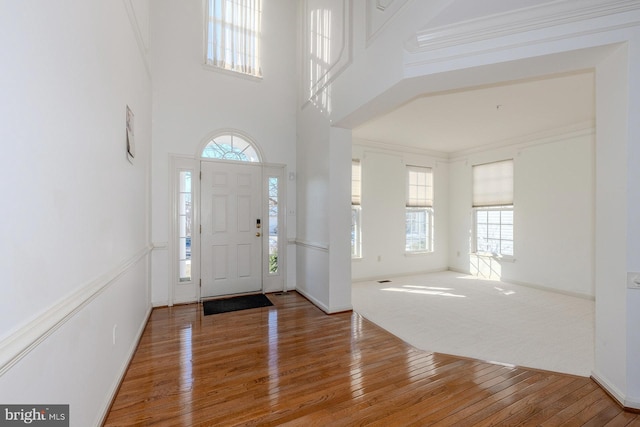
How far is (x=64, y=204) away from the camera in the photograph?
1303 mm

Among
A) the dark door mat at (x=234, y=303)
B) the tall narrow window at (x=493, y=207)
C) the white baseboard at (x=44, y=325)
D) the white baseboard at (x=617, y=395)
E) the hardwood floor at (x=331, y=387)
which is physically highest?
the tall narrow window at (x=493, y=207)

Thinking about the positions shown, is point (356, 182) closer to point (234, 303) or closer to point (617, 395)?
point (234, 303)

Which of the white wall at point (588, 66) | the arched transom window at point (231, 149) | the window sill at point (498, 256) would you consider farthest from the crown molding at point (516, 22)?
the window sill at point (498, 256)

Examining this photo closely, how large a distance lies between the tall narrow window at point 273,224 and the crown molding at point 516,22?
9.34 feet

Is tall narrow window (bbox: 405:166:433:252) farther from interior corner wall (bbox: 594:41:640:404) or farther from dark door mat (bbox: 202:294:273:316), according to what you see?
interior corner wall (bbox: 594:41:640:404)

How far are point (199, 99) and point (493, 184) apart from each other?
565 cm

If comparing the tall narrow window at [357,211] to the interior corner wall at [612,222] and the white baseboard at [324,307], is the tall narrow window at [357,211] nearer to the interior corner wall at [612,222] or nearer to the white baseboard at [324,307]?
the white baseboard at [324,307]

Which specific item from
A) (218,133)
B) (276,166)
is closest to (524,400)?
(276,166)

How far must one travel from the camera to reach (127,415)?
182 cm

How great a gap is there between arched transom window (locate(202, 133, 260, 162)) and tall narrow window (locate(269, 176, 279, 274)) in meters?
0.47

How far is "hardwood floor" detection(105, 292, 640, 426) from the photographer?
181 centimetres

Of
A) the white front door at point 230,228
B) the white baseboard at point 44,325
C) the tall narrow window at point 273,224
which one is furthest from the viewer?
the tall narrow window at point 273,224

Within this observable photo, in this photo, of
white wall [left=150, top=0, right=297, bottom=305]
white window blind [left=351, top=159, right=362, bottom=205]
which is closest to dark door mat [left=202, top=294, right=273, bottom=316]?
white wall [left=150, top=0, right=297, bottom=305]

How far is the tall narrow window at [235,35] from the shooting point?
4238 millimetres
